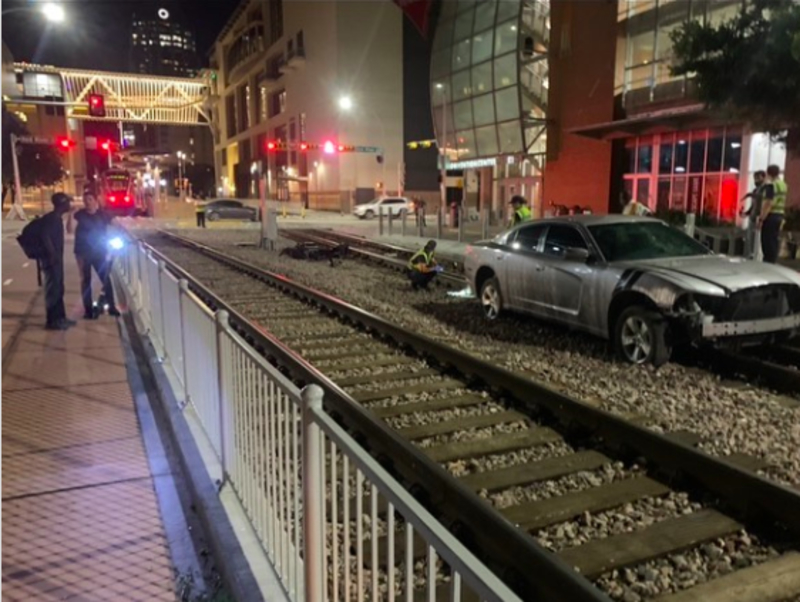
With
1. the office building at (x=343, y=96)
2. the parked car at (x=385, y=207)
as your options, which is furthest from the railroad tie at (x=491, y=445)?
the office building at (x=343, y=96)

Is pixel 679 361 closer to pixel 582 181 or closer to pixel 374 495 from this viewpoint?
pixel 374 495

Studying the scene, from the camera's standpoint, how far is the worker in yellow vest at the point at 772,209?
43.2 feet

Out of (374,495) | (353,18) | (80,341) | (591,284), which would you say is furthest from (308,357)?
(353,18)

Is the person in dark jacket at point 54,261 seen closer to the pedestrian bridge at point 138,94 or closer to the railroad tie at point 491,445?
the railroad tie at point 491,445

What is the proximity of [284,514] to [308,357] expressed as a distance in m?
4.91

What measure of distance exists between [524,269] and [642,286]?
2.31 metres

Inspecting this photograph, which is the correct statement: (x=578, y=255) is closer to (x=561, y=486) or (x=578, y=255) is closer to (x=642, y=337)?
(x=642, y=337)

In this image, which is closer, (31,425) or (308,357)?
(31,425)

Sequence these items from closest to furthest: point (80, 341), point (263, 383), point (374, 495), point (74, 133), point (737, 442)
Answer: point (374, 495), point (263, 383), point (737, 442), point (80, 341), point (74, 133)

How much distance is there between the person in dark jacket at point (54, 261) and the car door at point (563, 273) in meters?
6.31

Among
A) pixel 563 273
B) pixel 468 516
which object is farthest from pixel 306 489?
pixel 563 273

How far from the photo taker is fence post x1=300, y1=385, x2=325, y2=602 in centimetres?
263

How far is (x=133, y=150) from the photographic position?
142 meters

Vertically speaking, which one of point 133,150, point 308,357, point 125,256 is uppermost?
point 133,150
